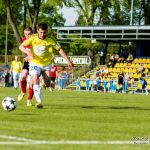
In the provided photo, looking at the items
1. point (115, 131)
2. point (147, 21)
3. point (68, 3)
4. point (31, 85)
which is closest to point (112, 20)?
point (147, 21)

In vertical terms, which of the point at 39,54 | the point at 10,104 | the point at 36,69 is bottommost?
the point at 10,104

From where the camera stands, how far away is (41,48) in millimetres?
14211

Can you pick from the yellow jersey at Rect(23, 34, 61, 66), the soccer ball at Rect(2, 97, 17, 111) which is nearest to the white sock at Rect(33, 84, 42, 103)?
the yellow jersey at Rect(23, 34, 61, 66)

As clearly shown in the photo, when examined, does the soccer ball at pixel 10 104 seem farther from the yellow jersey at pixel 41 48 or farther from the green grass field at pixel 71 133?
the yellow jersey at pixel 41 48

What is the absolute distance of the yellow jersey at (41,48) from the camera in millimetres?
14164

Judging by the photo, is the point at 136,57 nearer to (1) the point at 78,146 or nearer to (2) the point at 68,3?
(2) the point at 68,3

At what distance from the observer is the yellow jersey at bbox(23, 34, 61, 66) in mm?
14164

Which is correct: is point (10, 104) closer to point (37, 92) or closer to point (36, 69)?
point (37, 92)

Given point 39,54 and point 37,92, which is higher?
point 39,54

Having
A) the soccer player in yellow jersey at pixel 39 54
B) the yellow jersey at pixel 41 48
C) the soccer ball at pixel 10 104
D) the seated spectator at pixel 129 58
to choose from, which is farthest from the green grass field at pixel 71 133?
the seated spectator at pixel 129 58

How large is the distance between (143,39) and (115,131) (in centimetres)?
4090

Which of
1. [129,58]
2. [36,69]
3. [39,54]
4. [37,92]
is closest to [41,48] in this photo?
[39,54]

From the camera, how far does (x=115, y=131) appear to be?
8.52 meters

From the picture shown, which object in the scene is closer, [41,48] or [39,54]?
[41,48]
